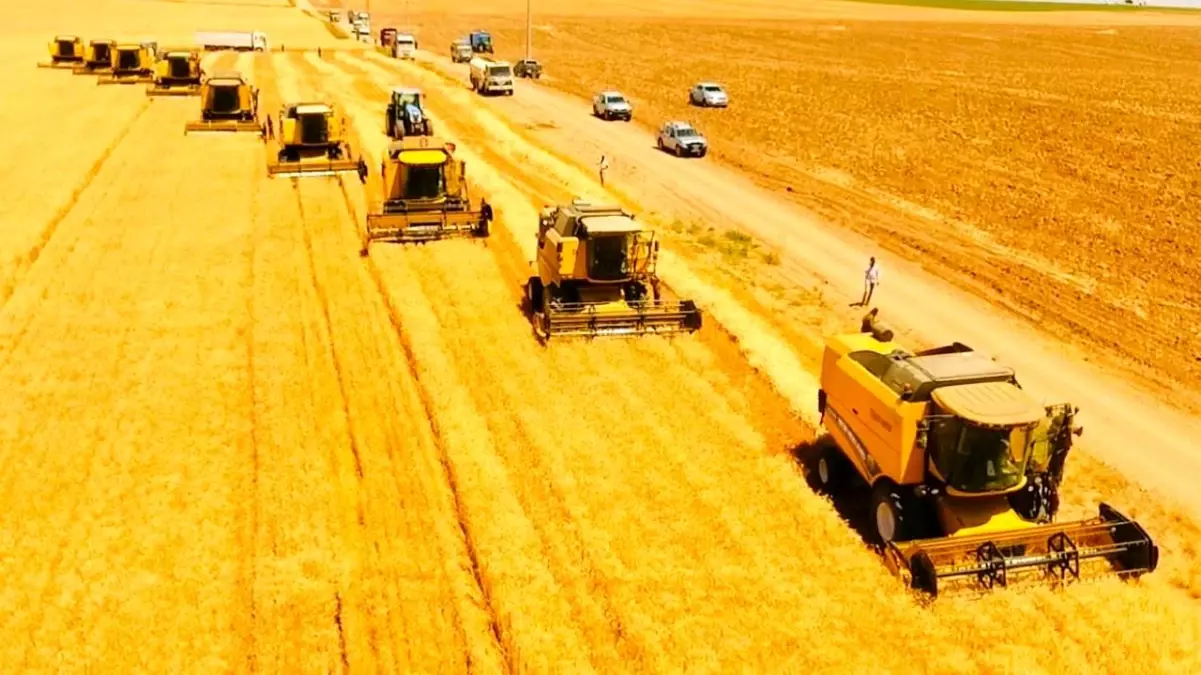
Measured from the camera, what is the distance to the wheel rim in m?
12.2

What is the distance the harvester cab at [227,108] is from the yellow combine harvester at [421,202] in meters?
15.6

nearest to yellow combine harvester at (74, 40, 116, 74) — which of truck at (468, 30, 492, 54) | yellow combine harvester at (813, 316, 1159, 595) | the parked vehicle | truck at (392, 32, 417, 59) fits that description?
truck at (392, 32, 417, 59)

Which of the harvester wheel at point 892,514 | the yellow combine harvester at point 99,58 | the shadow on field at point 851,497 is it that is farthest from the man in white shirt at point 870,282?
the yellow combine harvester at point 99,58

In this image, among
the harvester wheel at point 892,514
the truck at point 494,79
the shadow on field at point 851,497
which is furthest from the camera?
the truck at point 494,79

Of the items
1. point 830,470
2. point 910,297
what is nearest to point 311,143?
point 910,297

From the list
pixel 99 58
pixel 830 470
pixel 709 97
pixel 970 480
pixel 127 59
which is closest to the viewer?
pixel 970 480

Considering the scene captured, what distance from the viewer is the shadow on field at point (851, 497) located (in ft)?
44.4

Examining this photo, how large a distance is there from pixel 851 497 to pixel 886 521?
1907 mm

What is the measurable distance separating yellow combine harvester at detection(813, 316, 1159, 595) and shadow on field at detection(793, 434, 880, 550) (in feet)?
2.55

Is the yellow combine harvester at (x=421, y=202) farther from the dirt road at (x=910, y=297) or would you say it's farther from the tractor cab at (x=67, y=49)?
the tractor cab at (x=67, y=49)

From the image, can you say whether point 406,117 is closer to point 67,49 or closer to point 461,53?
point 67,49

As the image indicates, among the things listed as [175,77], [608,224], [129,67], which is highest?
[129,67]

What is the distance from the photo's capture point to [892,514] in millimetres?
12180

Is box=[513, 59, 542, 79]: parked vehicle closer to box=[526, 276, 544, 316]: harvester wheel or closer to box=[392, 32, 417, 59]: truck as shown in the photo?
box=[392, 32, 417, 59]: truck
